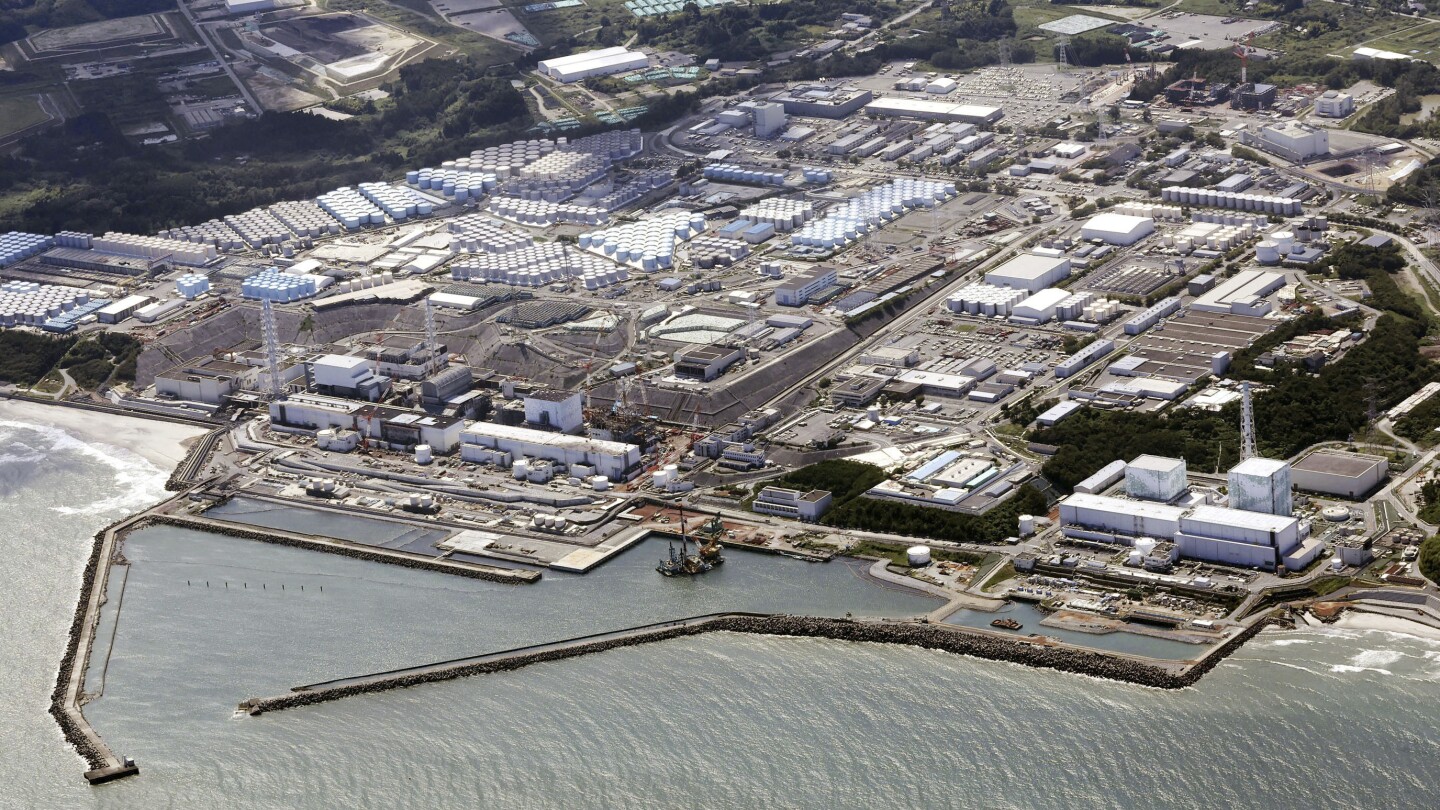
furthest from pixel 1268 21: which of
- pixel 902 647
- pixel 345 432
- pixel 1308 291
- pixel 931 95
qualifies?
pixel 902 647

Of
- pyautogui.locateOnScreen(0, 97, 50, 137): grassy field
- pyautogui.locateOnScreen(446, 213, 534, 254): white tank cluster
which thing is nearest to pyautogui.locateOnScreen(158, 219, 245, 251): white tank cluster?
pyautogui.locateOnScreen(446, 213, 534, 254): white tank cluster

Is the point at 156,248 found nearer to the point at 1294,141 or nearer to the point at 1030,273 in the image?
the point at 1030,273

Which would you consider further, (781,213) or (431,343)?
(781,213)

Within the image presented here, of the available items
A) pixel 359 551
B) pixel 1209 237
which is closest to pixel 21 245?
pixel 359 551

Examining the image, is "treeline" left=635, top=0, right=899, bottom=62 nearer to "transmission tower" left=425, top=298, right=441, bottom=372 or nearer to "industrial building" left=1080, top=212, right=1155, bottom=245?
"industrial building" left=1080, top=212, right=1155, bottom=245

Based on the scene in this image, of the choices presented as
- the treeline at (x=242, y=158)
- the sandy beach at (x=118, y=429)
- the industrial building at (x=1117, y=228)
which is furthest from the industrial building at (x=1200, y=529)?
the treeline at (x=242, y=158)
